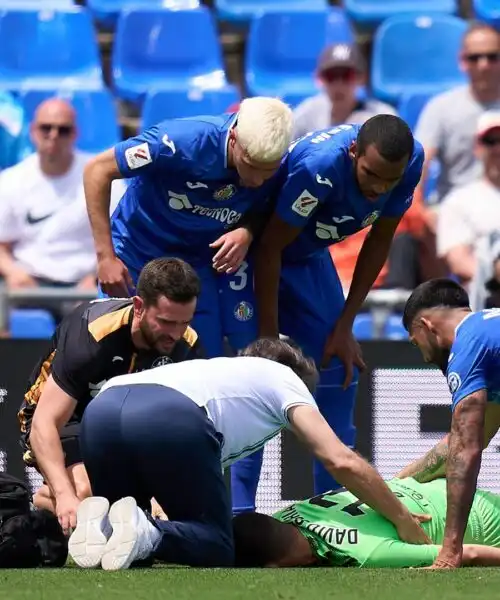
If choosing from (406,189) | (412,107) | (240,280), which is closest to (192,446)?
(240,280)

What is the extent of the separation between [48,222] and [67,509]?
3.89 m

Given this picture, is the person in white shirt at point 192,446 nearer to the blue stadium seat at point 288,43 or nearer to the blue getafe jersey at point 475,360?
the blue getafe jersey at point 475,360

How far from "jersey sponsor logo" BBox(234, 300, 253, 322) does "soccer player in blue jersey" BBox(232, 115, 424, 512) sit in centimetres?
10

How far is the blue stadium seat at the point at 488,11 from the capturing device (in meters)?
10.5

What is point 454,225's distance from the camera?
8297 mm

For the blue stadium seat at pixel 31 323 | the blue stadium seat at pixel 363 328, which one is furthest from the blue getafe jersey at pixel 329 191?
the blue stadium seat at pixel 31 323

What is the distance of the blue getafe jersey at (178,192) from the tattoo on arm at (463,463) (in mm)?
1525

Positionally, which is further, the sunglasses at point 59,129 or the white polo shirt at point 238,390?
the sunglasses at point 59,129

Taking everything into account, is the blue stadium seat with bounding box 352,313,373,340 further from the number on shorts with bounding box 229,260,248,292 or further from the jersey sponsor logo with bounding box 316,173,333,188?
the jersey sponsor logo with bounding box 316,173,333,188

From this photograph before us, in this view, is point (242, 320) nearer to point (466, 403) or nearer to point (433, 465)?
point (433, 465)

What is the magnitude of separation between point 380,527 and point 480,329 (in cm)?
81

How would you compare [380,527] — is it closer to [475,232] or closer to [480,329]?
[480,329]

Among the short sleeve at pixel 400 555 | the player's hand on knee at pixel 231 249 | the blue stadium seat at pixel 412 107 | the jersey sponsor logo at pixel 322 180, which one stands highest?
the blue stadium seat at pixel 412 107

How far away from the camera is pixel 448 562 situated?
4543 millimetres
